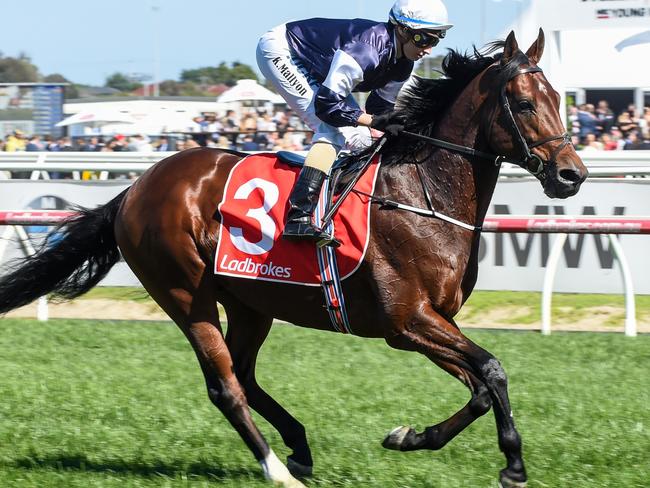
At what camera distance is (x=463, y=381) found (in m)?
4.33

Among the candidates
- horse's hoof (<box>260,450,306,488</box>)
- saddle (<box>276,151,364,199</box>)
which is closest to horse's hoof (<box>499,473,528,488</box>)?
horse's hoof (<box>260,450,306,488</box>)

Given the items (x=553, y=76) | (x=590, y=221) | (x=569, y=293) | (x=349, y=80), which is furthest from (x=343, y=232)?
→ (x=553, y=76)

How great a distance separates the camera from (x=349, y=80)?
4504 millimetres

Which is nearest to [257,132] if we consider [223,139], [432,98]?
[223,139]

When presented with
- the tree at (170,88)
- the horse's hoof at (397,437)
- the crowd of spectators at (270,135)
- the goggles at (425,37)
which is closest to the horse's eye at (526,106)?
the goggles at (425,37)

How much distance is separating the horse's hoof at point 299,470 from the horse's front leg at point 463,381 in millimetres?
460

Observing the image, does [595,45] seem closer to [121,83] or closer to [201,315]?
[201,315]

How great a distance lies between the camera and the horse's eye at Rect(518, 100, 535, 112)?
4348 mm

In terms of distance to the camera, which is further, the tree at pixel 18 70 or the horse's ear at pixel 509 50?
the tree at pixel 18 70

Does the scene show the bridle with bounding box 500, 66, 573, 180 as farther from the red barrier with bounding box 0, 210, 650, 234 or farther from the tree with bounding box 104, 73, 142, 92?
the tree with bounding box 104, 73, 142, 92

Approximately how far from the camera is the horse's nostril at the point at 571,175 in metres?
4.22

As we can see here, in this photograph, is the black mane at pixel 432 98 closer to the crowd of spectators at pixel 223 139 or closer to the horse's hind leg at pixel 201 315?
the horse's hind leg at pixel 201 315

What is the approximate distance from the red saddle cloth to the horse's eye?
685 millimetres

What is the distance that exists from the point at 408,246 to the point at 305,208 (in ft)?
1.51
